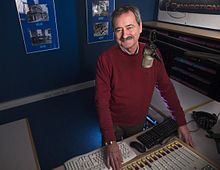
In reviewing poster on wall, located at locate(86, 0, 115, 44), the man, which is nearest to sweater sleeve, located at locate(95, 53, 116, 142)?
the man

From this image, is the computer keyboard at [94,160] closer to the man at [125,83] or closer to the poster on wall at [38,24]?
the man at [125,83]

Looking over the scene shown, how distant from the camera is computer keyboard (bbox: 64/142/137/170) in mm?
950

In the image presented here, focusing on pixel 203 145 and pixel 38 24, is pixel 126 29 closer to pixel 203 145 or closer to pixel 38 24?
Result: pixel 203 145

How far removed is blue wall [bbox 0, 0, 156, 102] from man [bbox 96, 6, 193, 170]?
0.78 m

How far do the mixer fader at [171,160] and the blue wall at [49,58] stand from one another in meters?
1.23

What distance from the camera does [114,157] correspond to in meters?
0.95

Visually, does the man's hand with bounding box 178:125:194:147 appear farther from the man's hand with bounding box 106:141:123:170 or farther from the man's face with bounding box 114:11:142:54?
the man's face with bounding box 114:11:142:54

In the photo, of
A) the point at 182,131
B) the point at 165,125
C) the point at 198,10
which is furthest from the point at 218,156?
the point at 198,10

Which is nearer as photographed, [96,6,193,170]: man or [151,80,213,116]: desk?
[96,6,193,170]: man

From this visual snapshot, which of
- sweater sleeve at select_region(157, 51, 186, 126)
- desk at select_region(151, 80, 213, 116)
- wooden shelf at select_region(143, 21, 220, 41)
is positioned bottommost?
desk at select_region(151, 80, 213, 116)

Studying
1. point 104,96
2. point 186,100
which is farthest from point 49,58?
point 186,100

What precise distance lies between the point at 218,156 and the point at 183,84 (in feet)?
3.10

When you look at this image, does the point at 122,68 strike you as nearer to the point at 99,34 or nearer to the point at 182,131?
the point at 182,131

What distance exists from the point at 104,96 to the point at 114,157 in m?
0.35
